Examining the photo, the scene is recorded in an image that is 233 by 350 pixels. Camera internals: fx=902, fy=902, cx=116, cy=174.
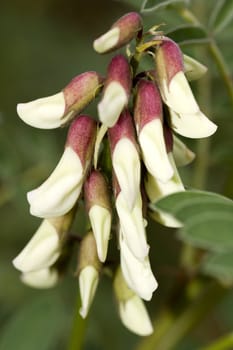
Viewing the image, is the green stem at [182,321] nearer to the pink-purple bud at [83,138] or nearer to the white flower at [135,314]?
the white flower at [135,314]

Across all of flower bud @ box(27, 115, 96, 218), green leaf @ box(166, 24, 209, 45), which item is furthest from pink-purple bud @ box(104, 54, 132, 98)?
green leaf @ box(166, 24, 209, 45)

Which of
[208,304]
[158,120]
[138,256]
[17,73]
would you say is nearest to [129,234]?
[138,256]

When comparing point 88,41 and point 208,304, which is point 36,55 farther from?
point 208,304

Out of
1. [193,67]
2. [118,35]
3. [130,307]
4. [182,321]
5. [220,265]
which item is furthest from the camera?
[182,321]

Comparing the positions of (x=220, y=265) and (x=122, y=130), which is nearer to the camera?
(x=220, y=265)

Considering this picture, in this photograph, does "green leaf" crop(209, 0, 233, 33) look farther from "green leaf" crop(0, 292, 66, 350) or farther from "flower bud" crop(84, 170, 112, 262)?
"green leaf" crop(0, 292, 66, 350)

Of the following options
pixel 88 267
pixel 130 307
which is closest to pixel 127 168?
pixel 88 267

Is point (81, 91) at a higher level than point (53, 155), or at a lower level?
higher

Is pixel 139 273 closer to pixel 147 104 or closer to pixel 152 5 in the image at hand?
pixel 147 104
